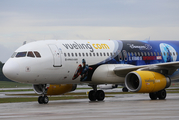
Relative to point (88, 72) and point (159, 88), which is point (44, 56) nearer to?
point (88, 72)

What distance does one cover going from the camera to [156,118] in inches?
647

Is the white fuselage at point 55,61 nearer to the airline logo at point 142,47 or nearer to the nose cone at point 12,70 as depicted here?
the nose cone at point 12,70

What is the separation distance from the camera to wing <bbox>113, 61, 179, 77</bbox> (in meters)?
30.6

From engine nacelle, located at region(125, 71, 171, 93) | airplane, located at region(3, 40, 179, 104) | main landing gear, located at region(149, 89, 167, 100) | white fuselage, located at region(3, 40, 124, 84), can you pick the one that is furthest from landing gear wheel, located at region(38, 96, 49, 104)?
main landing gear, located at region(149, 89, 167, 100)

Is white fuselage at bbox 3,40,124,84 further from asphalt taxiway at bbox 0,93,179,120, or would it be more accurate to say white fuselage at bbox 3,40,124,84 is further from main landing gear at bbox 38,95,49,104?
asphalt taxiway at bbox 0,93,179,120

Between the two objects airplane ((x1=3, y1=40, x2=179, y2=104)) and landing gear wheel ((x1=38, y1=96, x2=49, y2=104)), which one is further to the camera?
landing gear wheel ((x1=38, y1=96, x2=49, y2=104))

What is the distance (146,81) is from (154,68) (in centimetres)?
225

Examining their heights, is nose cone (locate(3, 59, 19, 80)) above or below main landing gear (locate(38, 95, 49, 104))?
above

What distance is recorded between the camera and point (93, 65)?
31.1 metres

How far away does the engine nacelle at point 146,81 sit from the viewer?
28906 mm

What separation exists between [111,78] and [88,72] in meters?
2.36

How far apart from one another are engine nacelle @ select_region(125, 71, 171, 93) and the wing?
791 millimetres

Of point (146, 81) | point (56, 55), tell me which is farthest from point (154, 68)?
point (56, 55)

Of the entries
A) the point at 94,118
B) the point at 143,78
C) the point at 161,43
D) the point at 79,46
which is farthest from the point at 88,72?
the point at 94,118
